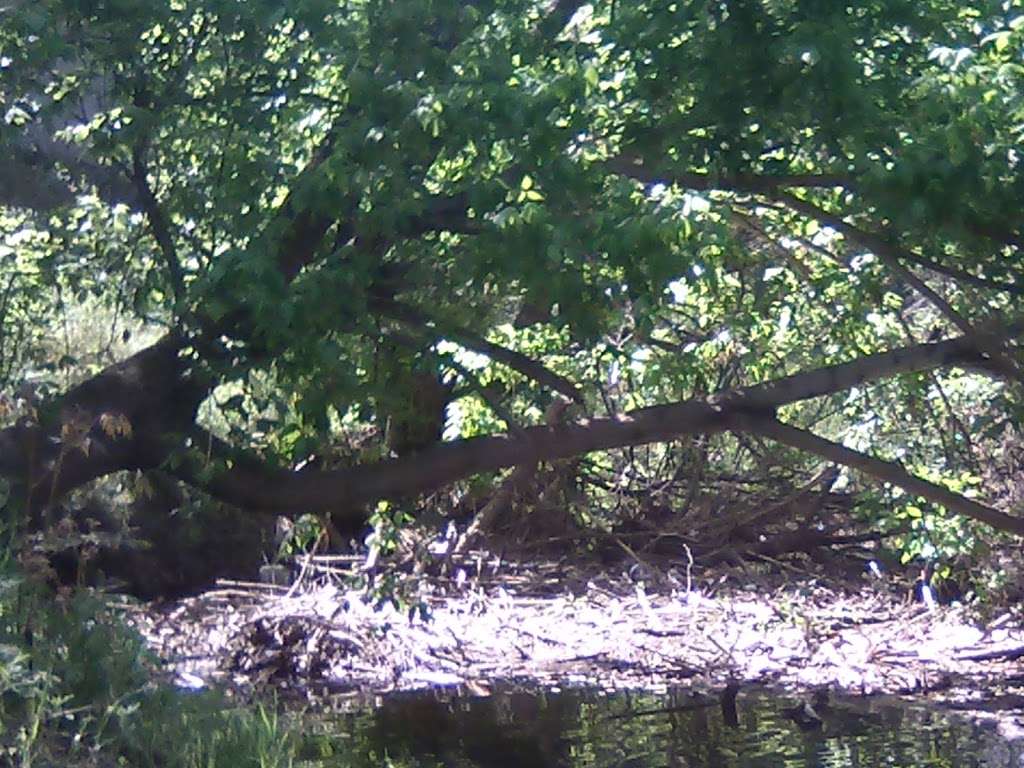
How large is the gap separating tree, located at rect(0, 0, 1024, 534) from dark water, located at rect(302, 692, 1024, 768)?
158 centimetres

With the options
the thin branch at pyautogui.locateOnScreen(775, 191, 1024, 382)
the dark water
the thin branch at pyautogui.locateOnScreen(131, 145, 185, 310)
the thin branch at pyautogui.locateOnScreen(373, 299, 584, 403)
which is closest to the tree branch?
the thin branch at pyautogui.locateOnScreen(775, 191, 1024, 382)

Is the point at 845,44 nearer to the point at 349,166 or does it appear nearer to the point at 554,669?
the point at 349,166

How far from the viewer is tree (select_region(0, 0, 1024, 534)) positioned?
765cm

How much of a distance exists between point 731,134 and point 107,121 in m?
3.27

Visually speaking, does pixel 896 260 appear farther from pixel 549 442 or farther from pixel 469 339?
pixel 469 339

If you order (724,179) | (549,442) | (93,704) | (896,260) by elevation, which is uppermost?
(724,179)

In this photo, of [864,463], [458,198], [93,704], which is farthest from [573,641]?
[93,704]

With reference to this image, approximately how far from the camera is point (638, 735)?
400 inches

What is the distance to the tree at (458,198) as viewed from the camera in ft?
25.1

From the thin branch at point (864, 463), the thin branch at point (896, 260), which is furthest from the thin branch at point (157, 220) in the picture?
the thin branch at point (896, 260)

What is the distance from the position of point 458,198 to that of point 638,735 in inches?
152

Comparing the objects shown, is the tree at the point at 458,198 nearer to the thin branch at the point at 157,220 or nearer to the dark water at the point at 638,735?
the thin branch at the point at 157,220

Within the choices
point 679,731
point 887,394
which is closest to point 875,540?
point 887,394

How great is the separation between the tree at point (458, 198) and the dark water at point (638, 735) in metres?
1.58
